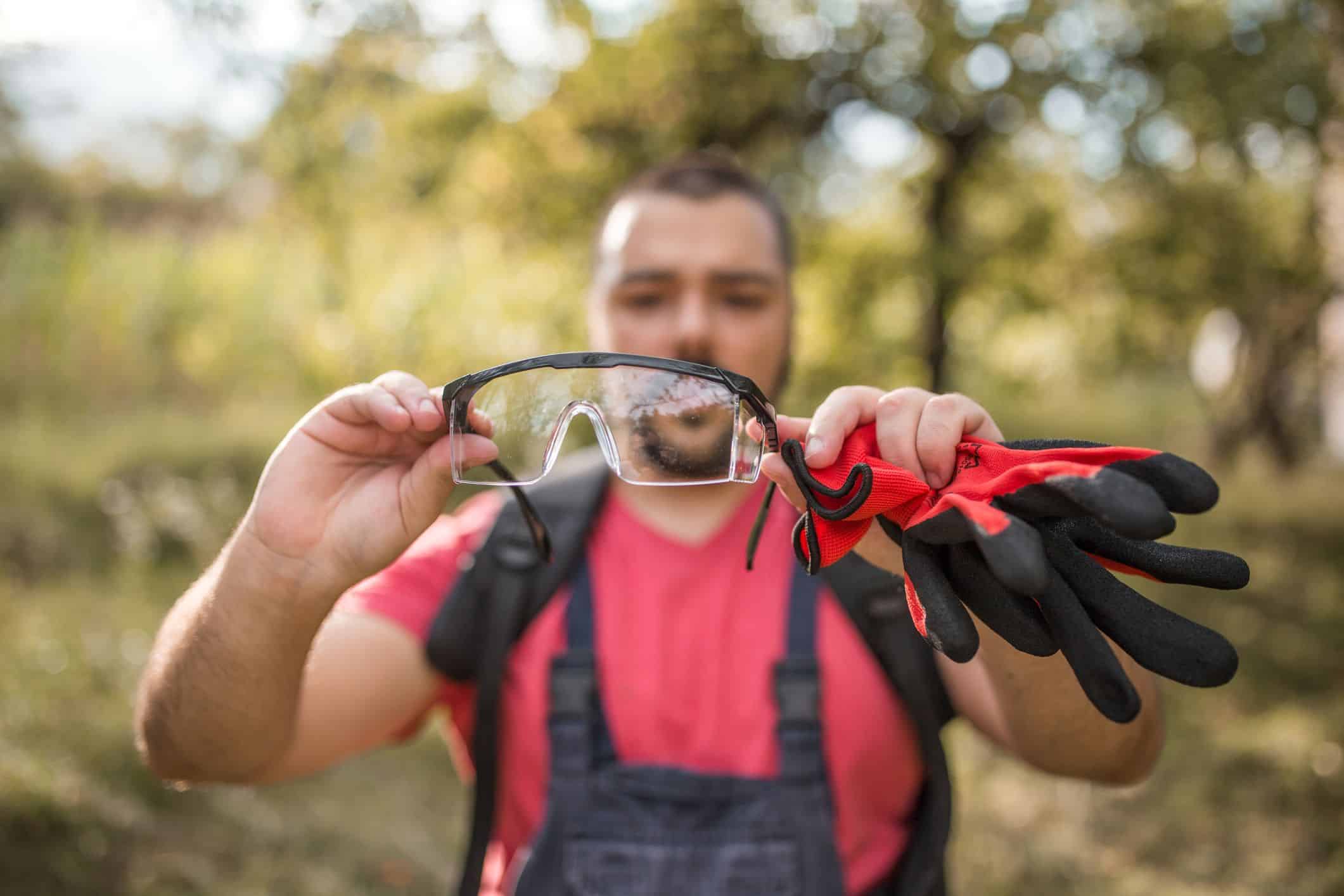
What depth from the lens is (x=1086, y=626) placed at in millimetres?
1006

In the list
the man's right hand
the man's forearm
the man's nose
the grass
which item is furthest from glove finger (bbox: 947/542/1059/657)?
the grass

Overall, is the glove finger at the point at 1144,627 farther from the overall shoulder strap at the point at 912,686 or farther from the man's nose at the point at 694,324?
the man's nose at the point at 694,324

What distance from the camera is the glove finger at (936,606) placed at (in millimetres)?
983

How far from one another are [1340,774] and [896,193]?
3567mm

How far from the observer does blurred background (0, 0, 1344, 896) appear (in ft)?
11.1

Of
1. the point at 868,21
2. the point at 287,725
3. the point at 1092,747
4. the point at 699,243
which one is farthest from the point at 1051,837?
the point at 868,21

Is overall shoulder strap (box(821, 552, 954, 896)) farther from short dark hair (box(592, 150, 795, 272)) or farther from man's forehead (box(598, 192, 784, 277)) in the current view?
short dark hair (box(592, 150, 795, 272))

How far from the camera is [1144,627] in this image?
101 centimetres

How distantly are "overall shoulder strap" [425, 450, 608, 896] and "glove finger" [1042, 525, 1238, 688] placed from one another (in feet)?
3.46

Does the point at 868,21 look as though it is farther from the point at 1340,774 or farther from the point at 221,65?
the point at 1340,774

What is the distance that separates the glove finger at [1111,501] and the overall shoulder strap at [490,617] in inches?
42.6

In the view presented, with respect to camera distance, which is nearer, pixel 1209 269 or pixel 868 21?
pixel 868 21

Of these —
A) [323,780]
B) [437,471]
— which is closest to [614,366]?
[437,471]

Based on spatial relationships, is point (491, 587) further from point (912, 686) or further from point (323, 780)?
point (323, 780)
